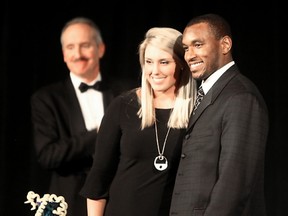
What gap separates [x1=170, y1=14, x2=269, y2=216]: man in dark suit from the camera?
2.21 m

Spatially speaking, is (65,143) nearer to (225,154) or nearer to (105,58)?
(105,58)

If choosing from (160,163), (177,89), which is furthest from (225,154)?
(177,89)

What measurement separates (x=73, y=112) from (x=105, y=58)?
0.42 metres

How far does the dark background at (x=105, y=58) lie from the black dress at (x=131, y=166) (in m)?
0.98

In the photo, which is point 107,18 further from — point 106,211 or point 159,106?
point 106,211

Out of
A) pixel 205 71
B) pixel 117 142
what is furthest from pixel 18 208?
pixel 205 71

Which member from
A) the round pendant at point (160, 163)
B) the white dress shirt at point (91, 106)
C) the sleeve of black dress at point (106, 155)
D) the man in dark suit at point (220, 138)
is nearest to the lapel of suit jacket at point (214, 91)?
the man in dark suit at point (220, 138)

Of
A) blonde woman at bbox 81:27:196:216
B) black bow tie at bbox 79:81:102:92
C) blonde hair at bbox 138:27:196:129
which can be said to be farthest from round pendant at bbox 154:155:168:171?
black bow tie at bbox 79:81:102:92

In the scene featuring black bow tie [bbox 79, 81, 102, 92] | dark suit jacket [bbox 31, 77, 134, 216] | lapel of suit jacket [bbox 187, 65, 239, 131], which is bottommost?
dark suit jacket [bbox 31, 77, 134, 216]

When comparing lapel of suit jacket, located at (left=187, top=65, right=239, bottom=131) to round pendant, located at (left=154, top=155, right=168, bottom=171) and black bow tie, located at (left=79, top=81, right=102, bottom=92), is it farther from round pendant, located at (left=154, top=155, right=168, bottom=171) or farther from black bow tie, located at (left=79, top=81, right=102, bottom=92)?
black bow tie, located at (left=79, top=81, right=102, bottom=92)

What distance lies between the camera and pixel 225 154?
2238mm

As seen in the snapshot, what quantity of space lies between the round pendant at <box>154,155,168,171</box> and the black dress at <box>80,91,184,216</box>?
0.05ft

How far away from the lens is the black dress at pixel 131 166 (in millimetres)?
2725

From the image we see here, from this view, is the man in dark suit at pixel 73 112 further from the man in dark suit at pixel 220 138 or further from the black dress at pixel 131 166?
the man in dark suit at pixel 220 138
